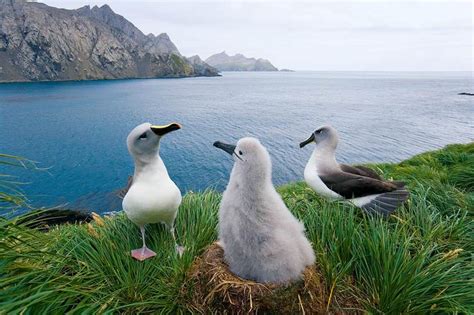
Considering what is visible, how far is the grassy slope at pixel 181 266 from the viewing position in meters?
2.90

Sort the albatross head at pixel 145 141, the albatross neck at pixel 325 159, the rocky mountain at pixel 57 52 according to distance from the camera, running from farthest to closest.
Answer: the rocky mountain at pixel 57 52 → the albatross neck at pixel 325 159 → the albatross head at pixel 145 141

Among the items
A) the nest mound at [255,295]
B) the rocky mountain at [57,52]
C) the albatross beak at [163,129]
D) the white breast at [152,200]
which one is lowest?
the nest mound at [255,295]

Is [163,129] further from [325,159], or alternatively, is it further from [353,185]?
[325,159]

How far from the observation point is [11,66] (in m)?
146

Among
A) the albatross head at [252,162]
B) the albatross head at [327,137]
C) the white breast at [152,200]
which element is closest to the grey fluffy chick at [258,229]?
the albatross head at [252,162]

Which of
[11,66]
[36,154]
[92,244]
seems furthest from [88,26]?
[92,244]

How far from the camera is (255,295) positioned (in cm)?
295

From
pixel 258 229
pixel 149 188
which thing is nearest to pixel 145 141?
pixel 149 188

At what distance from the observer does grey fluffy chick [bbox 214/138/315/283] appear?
10.2 ft

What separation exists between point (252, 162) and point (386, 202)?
2.50 m

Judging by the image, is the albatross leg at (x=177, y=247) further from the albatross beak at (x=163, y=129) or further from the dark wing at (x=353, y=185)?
the dark wing at (x=353, y=185)

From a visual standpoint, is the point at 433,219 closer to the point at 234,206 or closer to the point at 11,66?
the point at 234,206

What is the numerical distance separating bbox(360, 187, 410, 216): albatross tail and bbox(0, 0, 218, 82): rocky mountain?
6478 inches

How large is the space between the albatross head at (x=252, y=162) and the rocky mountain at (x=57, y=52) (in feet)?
540
